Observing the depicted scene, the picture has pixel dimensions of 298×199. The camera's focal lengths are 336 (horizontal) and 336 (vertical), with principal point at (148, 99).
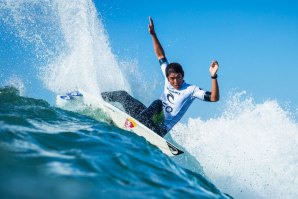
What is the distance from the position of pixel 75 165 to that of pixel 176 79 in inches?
178

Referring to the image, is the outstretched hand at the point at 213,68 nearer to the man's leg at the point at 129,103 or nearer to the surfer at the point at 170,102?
the surfer at the point at 170,102

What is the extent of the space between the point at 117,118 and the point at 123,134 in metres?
1.40

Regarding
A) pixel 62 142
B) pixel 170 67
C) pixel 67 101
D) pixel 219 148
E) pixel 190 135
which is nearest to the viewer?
pixel 62 142

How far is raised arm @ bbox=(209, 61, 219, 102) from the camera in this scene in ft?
24.2

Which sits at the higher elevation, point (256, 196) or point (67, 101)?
point (67, 101)

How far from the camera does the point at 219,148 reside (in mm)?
18312

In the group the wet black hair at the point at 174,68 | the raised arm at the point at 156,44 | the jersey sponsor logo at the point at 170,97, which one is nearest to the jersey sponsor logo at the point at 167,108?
the jersey sponsor logo at the point at 170,97

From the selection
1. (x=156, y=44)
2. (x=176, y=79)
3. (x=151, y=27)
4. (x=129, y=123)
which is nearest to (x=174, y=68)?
(x=176, y=79)

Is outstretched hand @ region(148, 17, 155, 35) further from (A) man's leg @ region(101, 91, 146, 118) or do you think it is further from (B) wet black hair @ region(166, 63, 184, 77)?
(A) man's leg @ region(101, 91, 146, 118)

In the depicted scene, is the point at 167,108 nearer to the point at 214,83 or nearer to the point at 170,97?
the point at 170,97

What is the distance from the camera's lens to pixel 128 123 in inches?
317

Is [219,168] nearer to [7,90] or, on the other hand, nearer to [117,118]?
[117,118]

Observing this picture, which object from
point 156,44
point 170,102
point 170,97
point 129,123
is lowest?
point 129,123

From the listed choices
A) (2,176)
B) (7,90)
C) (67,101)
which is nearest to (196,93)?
(67,101)
